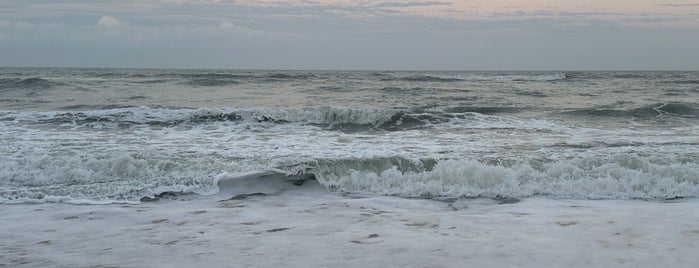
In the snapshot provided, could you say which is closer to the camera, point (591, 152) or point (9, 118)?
point (591, 152)

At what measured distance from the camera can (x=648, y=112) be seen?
15.3m

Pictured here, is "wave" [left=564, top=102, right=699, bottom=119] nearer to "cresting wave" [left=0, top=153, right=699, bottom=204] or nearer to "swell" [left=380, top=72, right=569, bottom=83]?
"cresting wave" [left=0, top=153, right=699, bottom=204]

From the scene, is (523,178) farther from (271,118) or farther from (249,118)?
(249,118)

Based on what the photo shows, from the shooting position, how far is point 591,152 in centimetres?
846

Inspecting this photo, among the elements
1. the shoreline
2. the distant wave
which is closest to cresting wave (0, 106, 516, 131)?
the distant wave

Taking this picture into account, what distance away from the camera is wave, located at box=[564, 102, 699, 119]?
1487 centimetres

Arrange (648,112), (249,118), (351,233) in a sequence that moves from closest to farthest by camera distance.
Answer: (351,233) → (249,118) → (648,112)

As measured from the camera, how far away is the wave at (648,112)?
585 inches

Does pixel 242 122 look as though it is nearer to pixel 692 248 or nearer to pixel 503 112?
pixel 503 112

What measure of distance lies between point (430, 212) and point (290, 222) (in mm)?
1396

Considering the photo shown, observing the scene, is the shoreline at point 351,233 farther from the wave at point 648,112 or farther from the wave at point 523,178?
the wave at point 648,112

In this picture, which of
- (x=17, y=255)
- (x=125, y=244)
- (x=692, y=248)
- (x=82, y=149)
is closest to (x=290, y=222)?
(x=125, y=244)

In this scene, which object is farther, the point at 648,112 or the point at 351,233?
the point at 648,112

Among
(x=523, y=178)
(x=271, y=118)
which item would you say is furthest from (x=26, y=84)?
(x=523, y=178)
